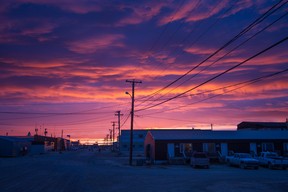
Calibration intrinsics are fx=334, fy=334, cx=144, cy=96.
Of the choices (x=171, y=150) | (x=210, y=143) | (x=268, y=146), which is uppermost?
(x=210, y=143)

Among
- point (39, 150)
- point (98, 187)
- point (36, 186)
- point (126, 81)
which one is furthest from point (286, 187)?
point (39, 150)

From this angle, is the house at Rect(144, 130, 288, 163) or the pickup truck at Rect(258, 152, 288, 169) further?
the house at Rect(144, 130, 288, 163)

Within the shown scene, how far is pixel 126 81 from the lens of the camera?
174 ft

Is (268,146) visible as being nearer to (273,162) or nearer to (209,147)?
(209,147)

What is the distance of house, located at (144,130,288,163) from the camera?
5247 centimetres

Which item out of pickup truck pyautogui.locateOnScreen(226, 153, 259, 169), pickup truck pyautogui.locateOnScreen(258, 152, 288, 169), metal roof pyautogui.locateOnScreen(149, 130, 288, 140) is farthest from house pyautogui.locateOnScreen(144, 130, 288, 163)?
pickup truck pyautogui.locateOnScreen(258, 152, 288, 169)

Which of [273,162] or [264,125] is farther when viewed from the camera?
[264,125]

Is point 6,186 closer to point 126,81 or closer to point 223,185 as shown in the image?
point 223,185

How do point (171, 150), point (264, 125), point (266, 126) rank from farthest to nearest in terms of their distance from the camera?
point (264, 125) → point (266, 126) → point (171, 150)

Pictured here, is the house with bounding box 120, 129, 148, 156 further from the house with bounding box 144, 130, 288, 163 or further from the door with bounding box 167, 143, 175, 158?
the door with bounding box 167, 143, 175, 158

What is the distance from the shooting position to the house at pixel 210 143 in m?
52.5

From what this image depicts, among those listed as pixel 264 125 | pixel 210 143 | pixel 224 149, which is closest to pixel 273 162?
pixel 224 149

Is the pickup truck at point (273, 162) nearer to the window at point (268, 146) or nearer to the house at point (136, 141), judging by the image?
the window at point (268, 146)

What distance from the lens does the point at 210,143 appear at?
2115 inches
